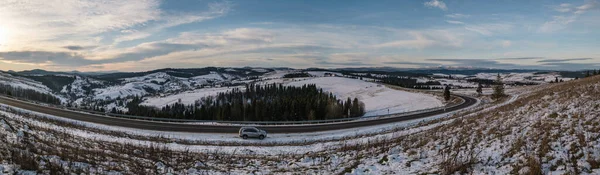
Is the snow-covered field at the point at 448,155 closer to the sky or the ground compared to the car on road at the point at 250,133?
closer to the sky

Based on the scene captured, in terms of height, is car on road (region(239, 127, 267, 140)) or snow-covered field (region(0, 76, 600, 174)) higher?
snow-covered field (region(0, 76, 600, 174))

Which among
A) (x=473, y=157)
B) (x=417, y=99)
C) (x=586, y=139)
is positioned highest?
(x=586, y=139)

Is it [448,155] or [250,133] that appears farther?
[250,133]

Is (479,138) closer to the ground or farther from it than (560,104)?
closer to the ground

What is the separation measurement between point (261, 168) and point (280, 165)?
104 cm

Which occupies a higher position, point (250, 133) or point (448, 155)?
point (448, 155)

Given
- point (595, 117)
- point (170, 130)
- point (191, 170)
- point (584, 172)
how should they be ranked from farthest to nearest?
point (170, 130), point (191, 170), point (595, 117), point (584, 172)

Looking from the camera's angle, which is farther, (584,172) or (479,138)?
(479,138)

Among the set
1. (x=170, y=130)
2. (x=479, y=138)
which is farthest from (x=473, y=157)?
(x=170, y=130)

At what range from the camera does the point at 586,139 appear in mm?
8797

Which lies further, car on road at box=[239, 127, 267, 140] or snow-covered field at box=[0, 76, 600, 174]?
car on road at box=[239, 127, 267, 140]

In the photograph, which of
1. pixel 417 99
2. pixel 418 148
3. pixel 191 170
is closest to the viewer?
pixel 191 170

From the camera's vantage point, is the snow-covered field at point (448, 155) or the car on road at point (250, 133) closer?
the snow-covered field at point (448, 155)

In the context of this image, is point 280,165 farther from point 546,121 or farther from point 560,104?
point 560,104
